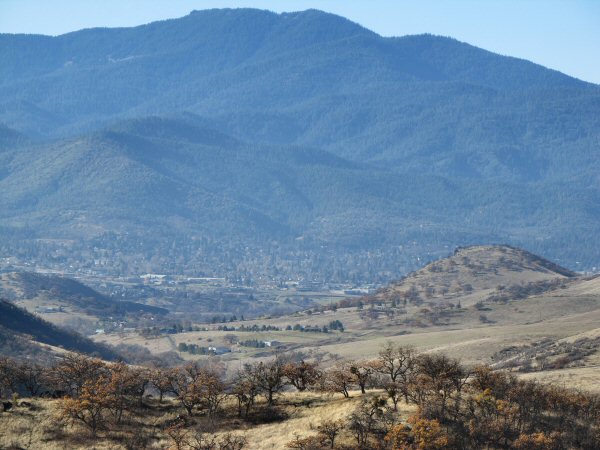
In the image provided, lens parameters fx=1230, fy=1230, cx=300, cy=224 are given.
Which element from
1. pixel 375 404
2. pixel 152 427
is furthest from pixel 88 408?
pixel 375 404

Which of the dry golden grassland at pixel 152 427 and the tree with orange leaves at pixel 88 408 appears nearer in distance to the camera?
the dry golden grassland at pixel 152 427

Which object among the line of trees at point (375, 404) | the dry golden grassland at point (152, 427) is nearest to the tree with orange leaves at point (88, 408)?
the line of trees at point (375, 404)

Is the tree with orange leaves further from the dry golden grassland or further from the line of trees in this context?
the dry golden grassland

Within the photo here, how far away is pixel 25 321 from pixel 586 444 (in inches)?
5405

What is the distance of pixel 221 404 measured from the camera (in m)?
87.0

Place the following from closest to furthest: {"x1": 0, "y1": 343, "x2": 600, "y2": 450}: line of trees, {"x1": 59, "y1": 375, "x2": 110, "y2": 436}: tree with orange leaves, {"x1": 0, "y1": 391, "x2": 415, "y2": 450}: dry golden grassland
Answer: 1. {"x1": 0, "y1": 343, "x2": 600, "y2": 450}: line of trees
2. {"x1": 0, "y1": 391, "x2": 415, "y2": 450}: dry golden grassland
3. {"x1": 59, "y1": 375, "x2": 110, "y2": 436}: tree with orange leaves

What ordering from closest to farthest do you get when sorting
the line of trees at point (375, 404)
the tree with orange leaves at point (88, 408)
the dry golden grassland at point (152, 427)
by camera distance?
the line of trees at point (375, 404) → the dry golden grassland at point (152, 427) → the tree with orange leaves at point (88, 408)

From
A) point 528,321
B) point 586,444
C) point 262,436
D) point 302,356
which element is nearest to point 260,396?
point 262,436

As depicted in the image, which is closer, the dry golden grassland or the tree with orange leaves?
the dry golden grassland

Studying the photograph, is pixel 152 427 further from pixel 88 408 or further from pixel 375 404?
pixel 375 404

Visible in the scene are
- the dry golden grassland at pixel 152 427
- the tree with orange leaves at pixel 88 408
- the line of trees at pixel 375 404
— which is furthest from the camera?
the tree with orange leaves at pixel 88 408

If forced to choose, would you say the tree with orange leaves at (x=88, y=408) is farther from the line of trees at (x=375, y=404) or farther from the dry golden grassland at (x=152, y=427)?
the dry golden grassland at (x=152, y=427)

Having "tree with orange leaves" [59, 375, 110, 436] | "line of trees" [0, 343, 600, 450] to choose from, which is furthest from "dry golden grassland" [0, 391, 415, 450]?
"line of trees" [0, 343, 600, 450]

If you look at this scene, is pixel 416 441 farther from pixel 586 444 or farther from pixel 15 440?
pixel 15 440
